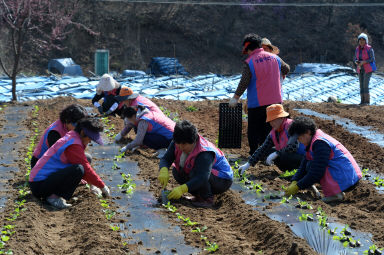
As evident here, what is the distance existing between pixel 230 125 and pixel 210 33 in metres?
17.9

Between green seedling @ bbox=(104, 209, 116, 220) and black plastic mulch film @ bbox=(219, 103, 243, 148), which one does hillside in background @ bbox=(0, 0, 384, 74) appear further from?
green seedling @ bbox=(104, 209, 116, 220)

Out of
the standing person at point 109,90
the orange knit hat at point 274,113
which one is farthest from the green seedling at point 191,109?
the orange knit hat at point 274,113

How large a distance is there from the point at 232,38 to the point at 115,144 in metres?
18.1

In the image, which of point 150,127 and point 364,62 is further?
point 364,62

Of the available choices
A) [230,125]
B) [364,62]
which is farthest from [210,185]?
[364,62]

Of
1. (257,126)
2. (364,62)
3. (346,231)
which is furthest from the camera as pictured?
(364,62)

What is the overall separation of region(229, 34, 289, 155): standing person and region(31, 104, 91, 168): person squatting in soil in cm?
259

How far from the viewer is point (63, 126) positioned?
5.90 metres

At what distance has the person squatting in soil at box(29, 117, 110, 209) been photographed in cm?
523

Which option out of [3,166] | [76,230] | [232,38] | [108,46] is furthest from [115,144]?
[232,38]

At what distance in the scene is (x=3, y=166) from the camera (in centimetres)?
703

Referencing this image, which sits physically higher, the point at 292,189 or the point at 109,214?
the point at 292,189

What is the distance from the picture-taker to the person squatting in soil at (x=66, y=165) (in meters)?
5.23

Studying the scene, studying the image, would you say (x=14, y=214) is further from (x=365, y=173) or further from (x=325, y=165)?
(x=365, y=173)
